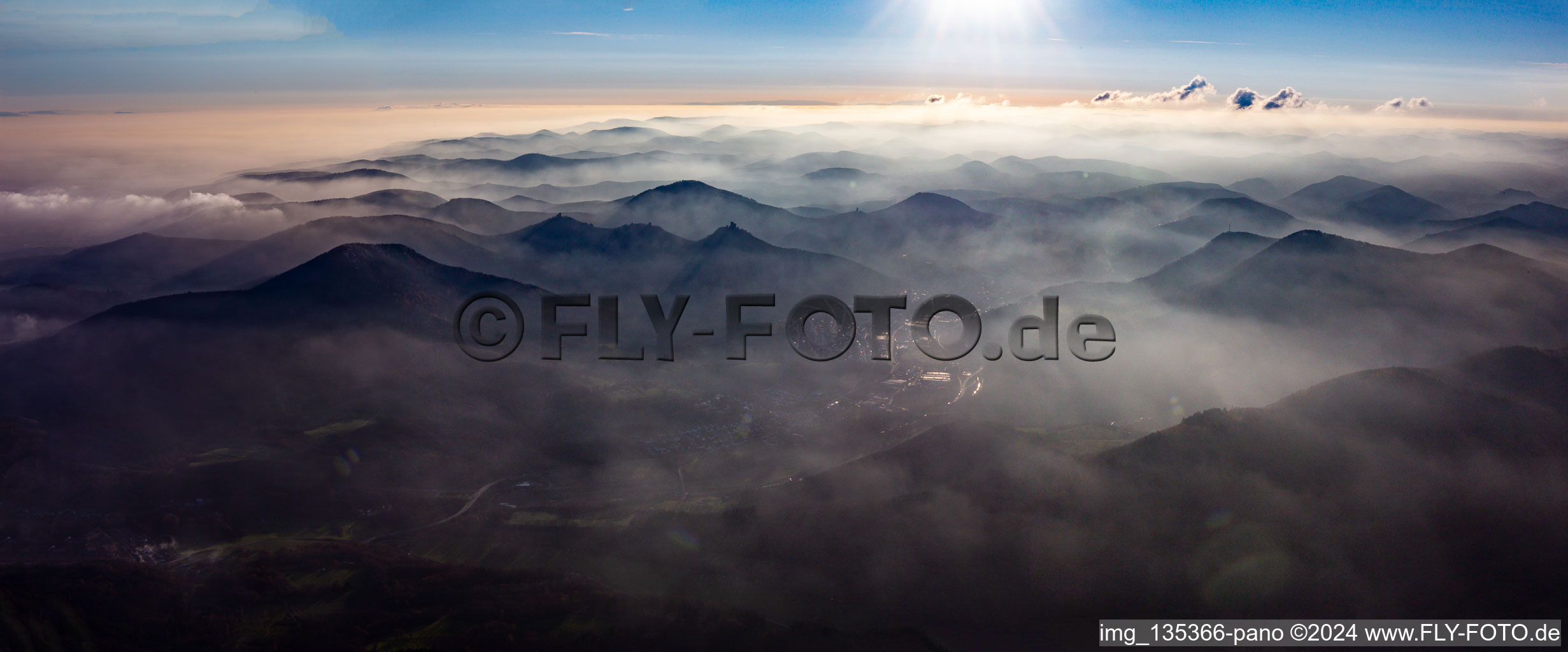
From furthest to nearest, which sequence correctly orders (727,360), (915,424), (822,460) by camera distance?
(727,360)
(915,424)
(822,460)

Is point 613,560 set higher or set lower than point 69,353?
lower

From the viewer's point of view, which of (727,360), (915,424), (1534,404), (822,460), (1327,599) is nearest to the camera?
(1327,599)

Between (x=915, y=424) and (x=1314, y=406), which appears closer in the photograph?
(x=1314, y=406)

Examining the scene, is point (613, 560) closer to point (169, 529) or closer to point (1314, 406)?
point (169, 529)

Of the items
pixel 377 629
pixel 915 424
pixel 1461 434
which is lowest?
pixel 377 629

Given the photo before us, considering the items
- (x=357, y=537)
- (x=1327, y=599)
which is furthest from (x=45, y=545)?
(x=1327, y=599)

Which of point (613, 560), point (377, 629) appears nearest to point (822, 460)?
point (613, 560)

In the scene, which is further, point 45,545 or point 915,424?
point 915,424

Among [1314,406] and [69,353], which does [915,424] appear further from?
[69,353]

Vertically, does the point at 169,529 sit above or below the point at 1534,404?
below
